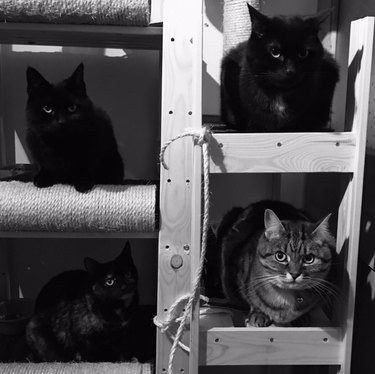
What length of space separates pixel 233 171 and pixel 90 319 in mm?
595

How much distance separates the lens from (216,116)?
145 centimetres

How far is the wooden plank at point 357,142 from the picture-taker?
93 centimetres

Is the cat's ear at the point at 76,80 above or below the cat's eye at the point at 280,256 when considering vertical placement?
above

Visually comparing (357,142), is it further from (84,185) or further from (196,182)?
(84,185)

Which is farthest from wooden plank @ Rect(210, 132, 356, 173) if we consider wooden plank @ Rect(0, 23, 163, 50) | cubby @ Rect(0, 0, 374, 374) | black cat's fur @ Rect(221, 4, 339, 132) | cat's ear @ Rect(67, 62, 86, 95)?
cat's ear @ Rect(67, 62, 86, 95)

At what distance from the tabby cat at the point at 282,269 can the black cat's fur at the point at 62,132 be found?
43 cm

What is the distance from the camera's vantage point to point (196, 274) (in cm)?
99

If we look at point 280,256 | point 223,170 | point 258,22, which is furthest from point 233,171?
point 258,22

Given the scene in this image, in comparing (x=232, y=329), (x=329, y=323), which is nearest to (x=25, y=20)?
(x=232, y=329)

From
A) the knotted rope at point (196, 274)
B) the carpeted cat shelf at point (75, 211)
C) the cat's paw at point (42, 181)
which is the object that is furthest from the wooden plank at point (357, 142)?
the cat's paw at point (42, 181)

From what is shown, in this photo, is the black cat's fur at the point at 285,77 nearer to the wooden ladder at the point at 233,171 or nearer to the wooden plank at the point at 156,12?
the wooden ladder at the point at 233,171

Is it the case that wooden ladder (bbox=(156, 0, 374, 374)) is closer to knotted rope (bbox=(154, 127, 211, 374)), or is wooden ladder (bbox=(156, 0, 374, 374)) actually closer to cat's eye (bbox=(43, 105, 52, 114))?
knotted rope (bbox=(154, 127, 211, 374))

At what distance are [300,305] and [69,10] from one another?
85 centimetres

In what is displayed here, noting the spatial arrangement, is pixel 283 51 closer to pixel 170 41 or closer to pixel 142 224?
pixel 170 41
